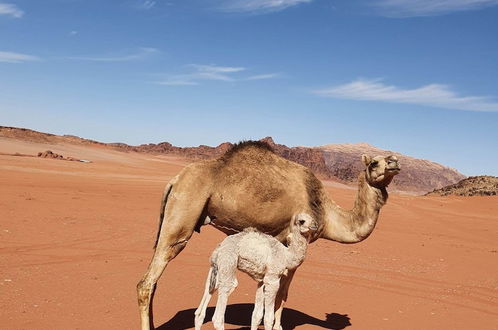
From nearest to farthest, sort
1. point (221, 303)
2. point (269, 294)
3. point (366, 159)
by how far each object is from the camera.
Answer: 1. point (221, 303)
2. point (269, 294)
3. point (366, 159)

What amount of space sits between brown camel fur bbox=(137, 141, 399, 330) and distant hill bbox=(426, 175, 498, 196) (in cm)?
4528

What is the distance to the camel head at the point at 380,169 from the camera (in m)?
6.98

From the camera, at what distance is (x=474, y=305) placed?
10430 mm

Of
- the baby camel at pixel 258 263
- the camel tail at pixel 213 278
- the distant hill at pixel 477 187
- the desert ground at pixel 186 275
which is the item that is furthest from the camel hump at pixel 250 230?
the distant hill at pixel 477 187

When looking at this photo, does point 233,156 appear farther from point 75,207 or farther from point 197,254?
point 75,207

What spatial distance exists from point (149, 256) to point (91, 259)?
1624mm

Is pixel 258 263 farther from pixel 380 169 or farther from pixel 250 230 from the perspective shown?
pixel 380 169

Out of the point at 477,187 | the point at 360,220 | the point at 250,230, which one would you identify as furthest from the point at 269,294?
the point at 477,187

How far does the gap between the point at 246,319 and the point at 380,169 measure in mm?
3726

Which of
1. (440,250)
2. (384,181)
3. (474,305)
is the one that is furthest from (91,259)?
(440,250)

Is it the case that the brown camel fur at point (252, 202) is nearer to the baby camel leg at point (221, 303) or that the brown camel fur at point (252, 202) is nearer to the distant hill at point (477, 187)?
the baby camel leg at point (221, 303)

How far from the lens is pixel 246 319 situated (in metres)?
8.55

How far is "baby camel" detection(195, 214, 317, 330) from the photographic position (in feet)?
20.2

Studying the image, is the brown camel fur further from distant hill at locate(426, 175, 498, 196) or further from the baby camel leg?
distant hill at locate(426, 175, 498, 196)
